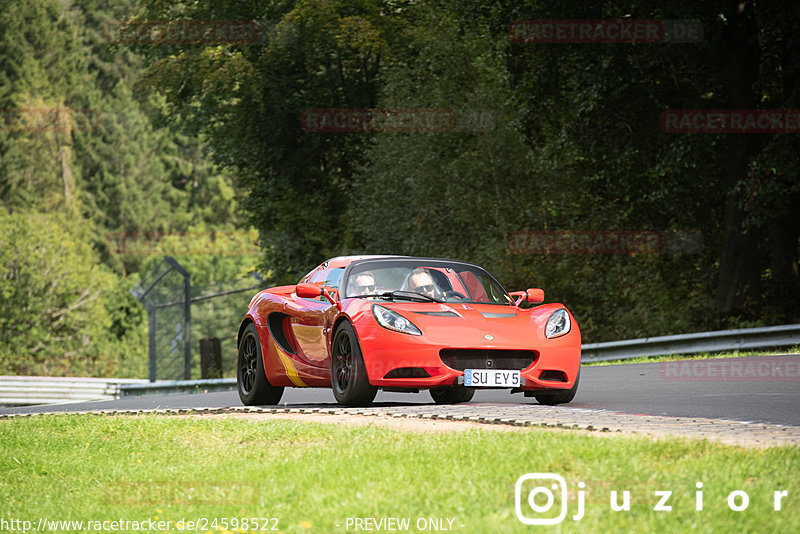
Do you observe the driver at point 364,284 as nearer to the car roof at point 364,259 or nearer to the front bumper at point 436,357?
the car roof at point 364,259

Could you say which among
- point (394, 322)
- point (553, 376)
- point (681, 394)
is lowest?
point (681, 394)

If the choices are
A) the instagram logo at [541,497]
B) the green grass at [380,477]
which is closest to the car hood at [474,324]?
the green grass at [380,477]

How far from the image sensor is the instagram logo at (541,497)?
19.3ft

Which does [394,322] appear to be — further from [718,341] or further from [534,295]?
[718,341]

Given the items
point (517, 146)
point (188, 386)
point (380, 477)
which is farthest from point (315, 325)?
point (517, 146)

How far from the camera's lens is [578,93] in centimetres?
2500

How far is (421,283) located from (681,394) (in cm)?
337

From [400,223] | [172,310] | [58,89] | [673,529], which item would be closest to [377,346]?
[673,529]

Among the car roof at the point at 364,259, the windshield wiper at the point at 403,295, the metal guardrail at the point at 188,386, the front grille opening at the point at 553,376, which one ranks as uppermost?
the car roof at the point at 364,259

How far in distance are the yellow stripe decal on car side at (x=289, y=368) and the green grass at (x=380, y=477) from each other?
7.07 ft

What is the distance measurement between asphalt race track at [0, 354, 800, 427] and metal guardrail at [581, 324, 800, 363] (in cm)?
134

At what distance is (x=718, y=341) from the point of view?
798 inches

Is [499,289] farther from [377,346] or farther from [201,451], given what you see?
[201,451]

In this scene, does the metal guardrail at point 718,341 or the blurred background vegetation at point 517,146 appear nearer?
the metal guardrail at point 718,341
